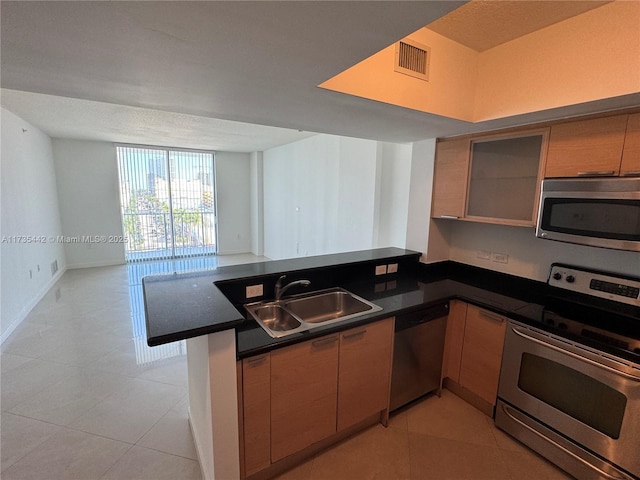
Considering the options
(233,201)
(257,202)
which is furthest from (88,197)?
(257,202)

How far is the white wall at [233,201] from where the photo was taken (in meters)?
7.21

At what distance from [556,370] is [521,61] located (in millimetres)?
1800

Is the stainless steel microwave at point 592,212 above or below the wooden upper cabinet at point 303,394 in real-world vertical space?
above

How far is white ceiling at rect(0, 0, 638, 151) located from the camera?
862 millimetres

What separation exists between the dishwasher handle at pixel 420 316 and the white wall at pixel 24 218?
13.0ft

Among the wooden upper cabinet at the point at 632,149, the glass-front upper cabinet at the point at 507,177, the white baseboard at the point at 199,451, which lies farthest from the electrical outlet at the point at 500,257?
the white baseboard at the point at 199,451

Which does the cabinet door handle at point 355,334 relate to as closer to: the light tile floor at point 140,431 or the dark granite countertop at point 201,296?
the dark granite countertop at point 201,296

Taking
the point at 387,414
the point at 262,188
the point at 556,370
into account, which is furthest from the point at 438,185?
the point at 262,188

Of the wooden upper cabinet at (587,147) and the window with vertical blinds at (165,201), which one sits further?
the window with vertical blinds at (165,201)

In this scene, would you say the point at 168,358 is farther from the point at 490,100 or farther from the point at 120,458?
the point at 490,100

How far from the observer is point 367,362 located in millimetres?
1873

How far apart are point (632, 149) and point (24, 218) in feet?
19.8

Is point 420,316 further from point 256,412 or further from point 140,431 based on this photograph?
point 140,431

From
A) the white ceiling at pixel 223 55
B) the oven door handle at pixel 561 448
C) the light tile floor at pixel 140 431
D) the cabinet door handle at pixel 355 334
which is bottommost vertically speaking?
the light tile floor at pixel 140 431
